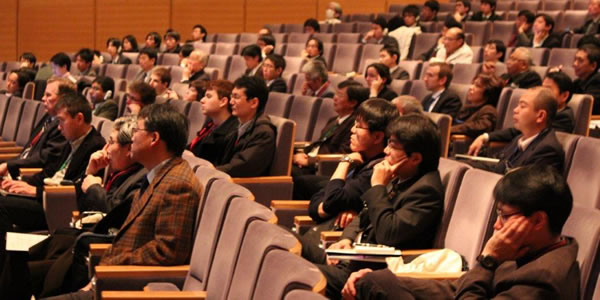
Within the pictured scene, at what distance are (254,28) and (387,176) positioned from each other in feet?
34.9

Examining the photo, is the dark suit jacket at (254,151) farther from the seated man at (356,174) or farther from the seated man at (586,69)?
the seated man at (586,69)

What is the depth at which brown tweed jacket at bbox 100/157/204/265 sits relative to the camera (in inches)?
105

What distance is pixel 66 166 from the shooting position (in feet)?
14.3

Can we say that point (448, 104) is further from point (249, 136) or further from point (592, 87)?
point (249, 136)

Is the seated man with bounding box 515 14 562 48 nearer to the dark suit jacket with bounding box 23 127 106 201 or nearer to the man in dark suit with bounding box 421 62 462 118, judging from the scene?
the man in dark suit with bounding box 421 62 462 118

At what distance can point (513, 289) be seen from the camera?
6.21 feet

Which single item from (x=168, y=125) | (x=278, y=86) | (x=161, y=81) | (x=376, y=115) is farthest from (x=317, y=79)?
(x=168, y=125)

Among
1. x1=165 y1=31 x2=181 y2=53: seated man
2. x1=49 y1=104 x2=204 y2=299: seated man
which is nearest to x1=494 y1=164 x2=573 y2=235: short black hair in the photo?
x1=49 y1=104 x2=204 y2=299: seated man

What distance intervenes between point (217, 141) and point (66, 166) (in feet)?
2.47

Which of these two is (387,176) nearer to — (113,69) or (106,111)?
→ (106,111)

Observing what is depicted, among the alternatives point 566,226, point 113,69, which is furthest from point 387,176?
point 113,69

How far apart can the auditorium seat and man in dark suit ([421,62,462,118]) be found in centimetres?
285

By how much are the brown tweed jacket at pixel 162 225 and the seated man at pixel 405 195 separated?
0.36m

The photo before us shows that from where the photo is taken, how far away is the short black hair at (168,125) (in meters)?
2.90
